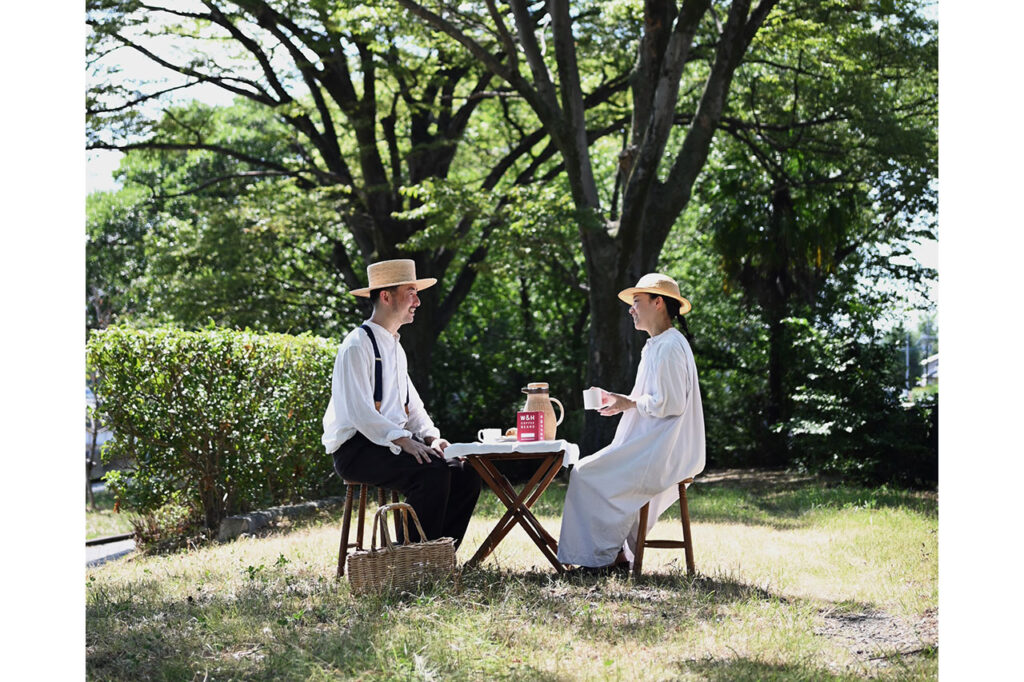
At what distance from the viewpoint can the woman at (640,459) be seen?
572 cm

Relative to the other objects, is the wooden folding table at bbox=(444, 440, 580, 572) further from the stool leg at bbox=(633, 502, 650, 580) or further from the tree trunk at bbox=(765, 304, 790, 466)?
the tree trunk at bbox=(765, 304, 790, 466)

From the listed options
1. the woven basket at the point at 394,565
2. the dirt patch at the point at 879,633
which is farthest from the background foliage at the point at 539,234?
the dirt patch at the point at 879,633

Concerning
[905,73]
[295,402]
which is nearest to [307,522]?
[295,402]

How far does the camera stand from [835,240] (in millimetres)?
14523

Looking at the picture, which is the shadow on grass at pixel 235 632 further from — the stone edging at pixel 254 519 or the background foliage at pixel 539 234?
the background foliage at pixel 539 234

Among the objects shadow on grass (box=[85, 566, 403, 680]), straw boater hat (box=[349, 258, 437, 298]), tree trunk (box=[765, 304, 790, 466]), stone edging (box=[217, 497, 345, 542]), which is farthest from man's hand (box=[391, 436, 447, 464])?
tree trunk (box=[765, 304, 790, 466])

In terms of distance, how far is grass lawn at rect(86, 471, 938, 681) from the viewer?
4.02m

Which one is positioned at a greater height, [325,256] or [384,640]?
[325,256]

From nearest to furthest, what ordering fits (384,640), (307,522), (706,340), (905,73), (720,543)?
(384,640) < (720,543) < (307,522) < (905,73) < (706,340)

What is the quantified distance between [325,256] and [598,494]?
14.6m

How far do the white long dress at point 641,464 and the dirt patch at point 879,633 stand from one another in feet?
3.71

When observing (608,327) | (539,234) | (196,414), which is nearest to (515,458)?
(196,414)

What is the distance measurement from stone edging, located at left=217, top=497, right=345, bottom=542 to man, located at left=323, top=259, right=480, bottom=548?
10.3 feet
